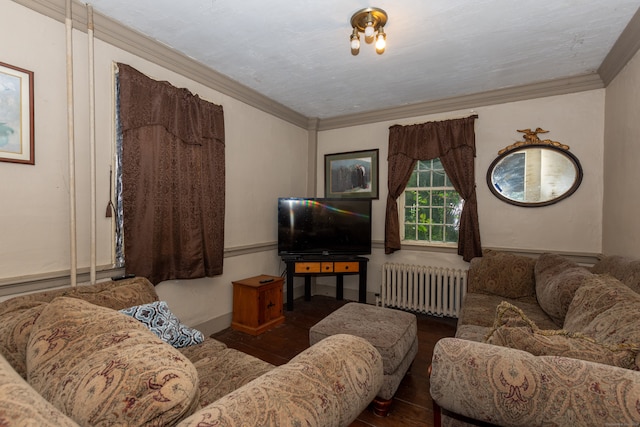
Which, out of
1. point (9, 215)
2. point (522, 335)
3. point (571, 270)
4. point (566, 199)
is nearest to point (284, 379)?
point (522, 335)

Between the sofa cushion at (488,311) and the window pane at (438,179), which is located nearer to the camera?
the sofa cushion at (488,311)

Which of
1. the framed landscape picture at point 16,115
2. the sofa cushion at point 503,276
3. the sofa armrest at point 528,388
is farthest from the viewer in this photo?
the sofa cushion at point 503,276

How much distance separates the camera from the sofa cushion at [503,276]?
2795 millimetres

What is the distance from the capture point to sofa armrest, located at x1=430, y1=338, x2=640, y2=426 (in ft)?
2.89

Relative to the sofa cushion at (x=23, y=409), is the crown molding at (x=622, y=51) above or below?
above

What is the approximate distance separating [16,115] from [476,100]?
13.5ft

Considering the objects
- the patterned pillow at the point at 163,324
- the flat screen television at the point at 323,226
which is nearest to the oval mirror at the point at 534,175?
the flat screen television at the point at 323,226

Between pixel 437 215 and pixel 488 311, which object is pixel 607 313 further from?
pixel 437 215

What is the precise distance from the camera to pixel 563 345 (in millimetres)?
1115

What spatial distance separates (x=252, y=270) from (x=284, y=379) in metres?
2.85

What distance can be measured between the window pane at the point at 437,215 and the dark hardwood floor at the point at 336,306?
3.95 feet

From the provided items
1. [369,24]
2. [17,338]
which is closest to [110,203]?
[17,338]

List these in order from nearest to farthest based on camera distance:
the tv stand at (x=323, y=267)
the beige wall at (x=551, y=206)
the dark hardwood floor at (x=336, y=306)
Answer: the dark hardwood floor at (x=336, y=306) → the beige wall at (x=551, y=206) → the tv stand at (x=323, y=267)

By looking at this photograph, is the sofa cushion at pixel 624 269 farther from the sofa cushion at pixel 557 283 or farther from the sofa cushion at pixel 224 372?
the sofa cushion at pixel 224 372
